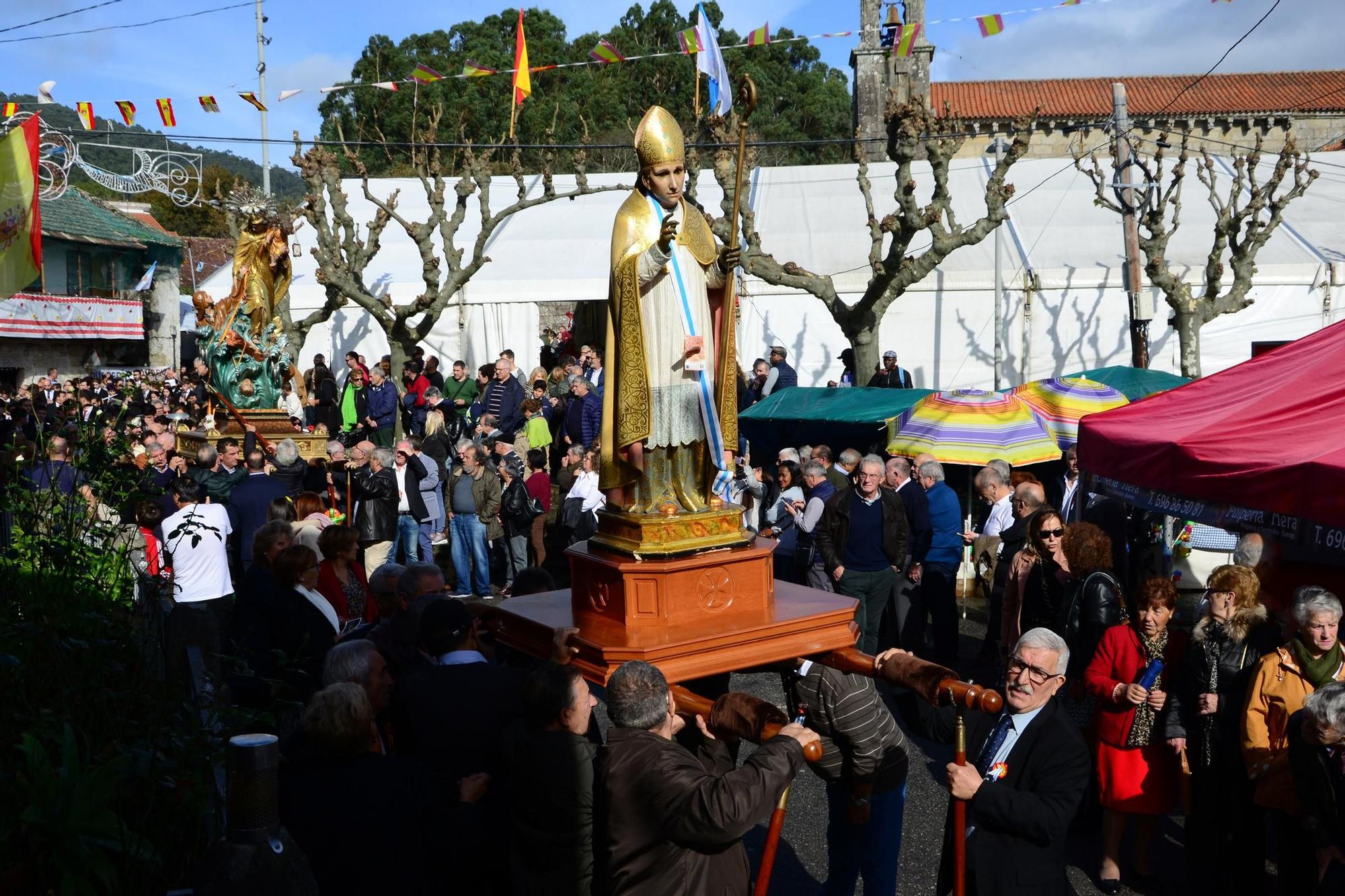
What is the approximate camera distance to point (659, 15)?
4909 centimetres

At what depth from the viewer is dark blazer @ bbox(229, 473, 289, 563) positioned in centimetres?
868

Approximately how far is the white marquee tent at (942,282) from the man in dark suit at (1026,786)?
12266mm

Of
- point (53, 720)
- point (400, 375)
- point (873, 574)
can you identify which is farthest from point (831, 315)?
point (53, 720)

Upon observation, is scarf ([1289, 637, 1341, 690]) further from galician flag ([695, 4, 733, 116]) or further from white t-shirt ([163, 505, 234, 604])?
white t-shirt ([163, 505, 234, 604])

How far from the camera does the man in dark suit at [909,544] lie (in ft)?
26.5

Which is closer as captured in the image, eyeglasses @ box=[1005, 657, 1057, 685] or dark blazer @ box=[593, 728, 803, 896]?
dark blazer @ box=[593, 728, 803, 896]

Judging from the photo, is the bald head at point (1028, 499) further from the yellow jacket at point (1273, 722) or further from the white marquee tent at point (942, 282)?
the white marquee tent at point (942, 282)

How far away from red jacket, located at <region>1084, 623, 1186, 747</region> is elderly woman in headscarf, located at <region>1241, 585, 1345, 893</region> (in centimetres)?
47

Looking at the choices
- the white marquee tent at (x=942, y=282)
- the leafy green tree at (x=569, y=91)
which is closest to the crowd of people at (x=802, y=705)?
the white marquee tent at (x=942, y=282)

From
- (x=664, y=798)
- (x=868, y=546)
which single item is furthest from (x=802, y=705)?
(x=868, y=546)

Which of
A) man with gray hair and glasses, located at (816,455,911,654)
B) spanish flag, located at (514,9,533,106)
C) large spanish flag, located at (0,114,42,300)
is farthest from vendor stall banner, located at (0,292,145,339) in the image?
man with gray hair and glasses, located at (816,455,911,654)

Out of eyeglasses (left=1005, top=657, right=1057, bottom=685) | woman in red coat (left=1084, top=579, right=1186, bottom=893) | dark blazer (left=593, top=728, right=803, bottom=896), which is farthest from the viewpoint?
woman in red coat (left=1084, top=579, right=1186, bottom=893)

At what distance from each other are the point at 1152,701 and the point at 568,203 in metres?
19.1

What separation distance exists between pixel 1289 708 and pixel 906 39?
12112mm
